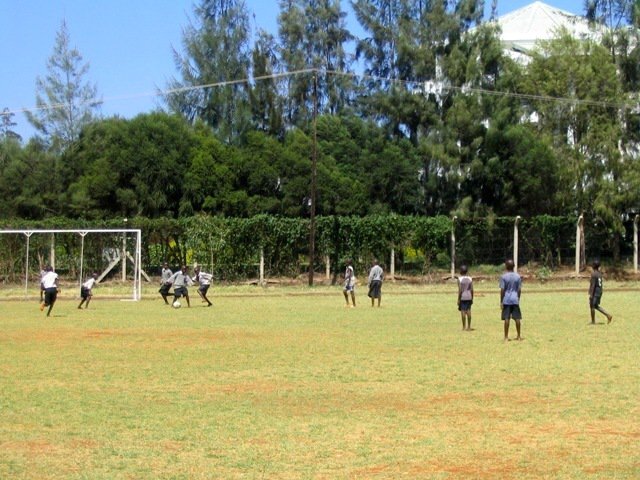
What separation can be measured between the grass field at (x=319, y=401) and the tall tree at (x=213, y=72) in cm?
3954

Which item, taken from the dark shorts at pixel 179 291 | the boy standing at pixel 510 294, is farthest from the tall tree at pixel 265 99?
the boy standing at pixel 510 294

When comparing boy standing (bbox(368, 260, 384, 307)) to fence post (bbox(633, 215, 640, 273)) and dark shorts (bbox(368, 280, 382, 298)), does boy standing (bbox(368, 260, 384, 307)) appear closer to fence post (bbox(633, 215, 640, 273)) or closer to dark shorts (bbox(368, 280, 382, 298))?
dark shorts (bbox(368, 280, 382, 298))

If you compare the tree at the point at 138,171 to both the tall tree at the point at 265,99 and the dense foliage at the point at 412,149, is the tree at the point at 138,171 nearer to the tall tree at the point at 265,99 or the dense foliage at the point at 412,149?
the dense foliage at the point at 412,149

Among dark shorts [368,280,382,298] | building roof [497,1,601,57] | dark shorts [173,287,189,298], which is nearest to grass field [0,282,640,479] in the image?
dark shorts [173,287,189,298]

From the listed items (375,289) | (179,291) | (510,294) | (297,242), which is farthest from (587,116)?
(510,294)

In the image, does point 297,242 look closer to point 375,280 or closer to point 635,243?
point 375,280

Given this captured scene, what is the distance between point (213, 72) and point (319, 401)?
5424 cm

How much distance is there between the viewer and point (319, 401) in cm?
1438

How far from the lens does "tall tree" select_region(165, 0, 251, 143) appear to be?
66000 mm

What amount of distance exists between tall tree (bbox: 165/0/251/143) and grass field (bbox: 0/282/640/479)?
39.5 m

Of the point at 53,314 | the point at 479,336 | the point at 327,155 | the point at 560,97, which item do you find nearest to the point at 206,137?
→ the point at 327,155

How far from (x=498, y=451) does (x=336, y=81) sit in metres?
57.8

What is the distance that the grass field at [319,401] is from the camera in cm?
1041

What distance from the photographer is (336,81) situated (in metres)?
67.3
